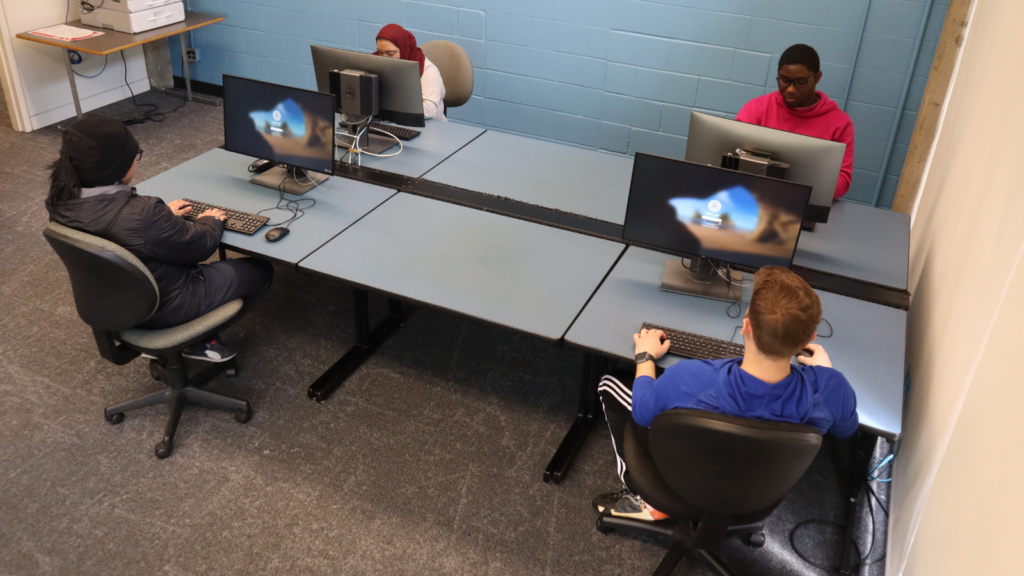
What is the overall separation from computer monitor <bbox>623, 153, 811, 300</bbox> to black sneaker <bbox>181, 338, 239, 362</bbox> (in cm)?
157

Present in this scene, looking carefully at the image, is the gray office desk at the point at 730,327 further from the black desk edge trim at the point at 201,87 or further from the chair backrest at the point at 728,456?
the black desk edge trim at the point at 201,87

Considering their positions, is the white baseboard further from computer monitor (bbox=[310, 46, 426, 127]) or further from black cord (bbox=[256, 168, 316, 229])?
black cord (bbox=[256, 168, 316, 229])

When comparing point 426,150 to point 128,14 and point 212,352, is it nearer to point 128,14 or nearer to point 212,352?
point 212,352

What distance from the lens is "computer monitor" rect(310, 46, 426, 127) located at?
3213 mm

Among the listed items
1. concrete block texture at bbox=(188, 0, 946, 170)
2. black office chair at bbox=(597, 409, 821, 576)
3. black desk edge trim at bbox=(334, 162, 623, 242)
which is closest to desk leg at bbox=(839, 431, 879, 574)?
black office chair at bbox=(597, 409, 821, 576)

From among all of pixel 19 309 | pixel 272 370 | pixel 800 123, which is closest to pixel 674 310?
pixel 800 123

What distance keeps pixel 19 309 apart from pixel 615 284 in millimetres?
2609

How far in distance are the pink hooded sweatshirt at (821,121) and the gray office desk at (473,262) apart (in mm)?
1001

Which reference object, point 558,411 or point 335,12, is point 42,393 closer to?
point 558,411

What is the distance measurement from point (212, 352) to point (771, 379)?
2.03 meters

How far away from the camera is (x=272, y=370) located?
3.00 meters

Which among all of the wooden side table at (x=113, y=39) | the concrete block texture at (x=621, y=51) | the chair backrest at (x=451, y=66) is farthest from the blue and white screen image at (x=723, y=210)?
the wooden side table at (x=113, y=39)

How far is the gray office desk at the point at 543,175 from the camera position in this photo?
3.00 metres

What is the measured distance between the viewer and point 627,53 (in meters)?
4.41
